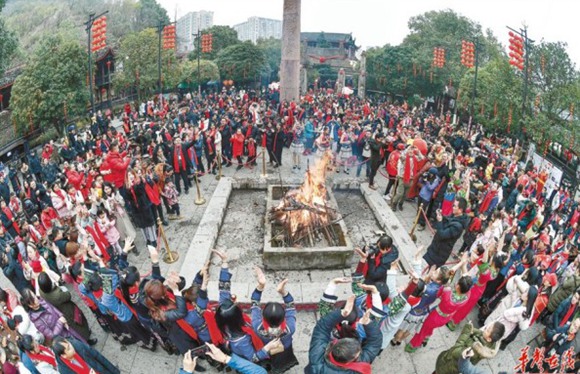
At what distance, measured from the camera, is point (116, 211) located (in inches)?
326

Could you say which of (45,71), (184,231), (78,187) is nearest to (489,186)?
(184,231)

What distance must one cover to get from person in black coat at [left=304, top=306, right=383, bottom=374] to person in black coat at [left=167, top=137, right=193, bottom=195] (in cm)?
825

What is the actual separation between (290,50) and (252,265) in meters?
14.2

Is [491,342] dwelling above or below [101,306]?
above

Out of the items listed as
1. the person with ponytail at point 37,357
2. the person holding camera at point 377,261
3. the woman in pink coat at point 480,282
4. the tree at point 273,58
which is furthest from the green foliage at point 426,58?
the person with ponytail at point 37,357

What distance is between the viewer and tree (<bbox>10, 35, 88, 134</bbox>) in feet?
Result: 59.9

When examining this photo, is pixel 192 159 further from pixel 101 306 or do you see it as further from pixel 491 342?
pixel 491 342

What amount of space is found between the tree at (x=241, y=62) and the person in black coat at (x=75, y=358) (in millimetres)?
34723

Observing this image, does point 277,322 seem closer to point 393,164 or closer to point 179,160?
point 393,164

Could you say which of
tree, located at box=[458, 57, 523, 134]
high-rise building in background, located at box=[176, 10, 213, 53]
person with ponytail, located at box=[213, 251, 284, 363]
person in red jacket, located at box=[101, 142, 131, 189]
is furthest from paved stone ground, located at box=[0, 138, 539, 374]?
high-rise building in background, located at box=[176, 10, 213, 53]

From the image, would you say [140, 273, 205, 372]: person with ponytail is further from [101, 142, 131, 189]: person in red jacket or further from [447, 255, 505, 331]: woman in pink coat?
[101, 142, 131, 189]: person in red jacket

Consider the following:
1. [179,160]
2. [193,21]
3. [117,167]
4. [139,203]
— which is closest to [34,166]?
[117,167]

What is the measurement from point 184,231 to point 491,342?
7206mm

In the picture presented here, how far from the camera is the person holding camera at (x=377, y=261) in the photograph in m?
5.88
